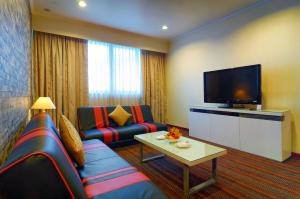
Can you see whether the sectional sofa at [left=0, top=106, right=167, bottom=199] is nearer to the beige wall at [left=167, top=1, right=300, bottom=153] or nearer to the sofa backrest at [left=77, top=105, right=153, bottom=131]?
the sofa backrest at [left=77, top=105, right=153, bottom=131]

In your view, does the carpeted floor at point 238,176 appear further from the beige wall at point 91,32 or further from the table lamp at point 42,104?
the beige wall at point 91,32

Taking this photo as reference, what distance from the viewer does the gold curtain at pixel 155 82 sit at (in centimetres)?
515

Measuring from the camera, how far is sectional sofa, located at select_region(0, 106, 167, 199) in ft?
2.25

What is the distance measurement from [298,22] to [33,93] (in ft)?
16.6

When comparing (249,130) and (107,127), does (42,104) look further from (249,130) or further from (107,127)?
(249,130)

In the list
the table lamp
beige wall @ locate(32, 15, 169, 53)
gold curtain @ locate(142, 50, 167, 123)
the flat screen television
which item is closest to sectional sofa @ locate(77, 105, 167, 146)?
the table lamp

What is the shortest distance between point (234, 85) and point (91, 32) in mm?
3500

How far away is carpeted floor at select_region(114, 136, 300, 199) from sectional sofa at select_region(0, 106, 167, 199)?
0.74 m

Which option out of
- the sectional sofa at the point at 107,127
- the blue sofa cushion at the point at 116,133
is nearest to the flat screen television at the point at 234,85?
the sectional sofa at the point at 107,127

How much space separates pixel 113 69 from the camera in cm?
456

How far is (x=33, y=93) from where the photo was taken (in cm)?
353

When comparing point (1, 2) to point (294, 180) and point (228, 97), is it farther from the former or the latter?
point (228, 97)

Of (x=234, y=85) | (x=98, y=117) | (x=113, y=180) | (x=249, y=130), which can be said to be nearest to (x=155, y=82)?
(x=98, y=117)

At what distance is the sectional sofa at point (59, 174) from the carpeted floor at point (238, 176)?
739mm
